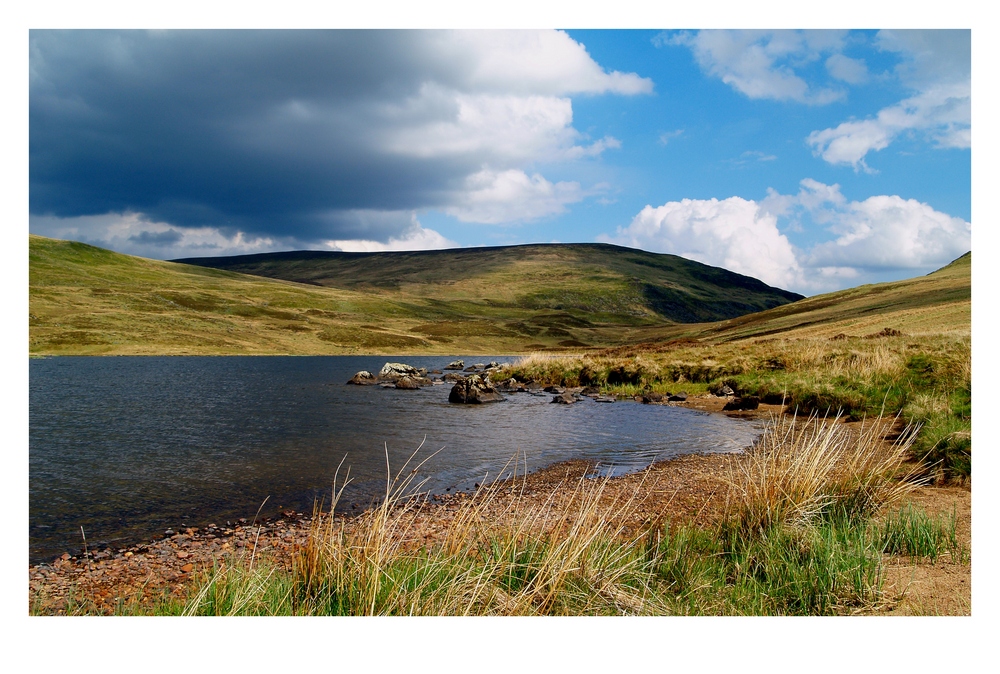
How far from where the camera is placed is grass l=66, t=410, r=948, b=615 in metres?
5.81

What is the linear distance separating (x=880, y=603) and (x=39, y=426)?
103 feet

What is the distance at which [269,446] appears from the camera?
21.5 m

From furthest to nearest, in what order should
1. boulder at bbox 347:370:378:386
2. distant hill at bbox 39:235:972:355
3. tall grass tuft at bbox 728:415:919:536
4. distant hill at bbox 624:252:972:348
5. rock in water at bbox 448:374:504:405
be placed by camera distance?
distant hill at bbox 39:235:972:355 → boulder at bbox 347:370:378:386 → distant hill at bbox 624:252:972:348 → rock in water at bbox 448:374:504:405 → tall grass tuft at bbox 728:415:919:536

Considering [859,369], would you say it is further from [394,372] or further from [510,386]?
[394,372]

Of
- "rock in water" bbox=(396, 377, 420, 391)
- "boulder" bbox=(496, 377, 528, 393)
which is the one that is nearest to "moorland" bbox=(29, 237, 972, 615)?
"boulder" bbox=(496, 377, 528, 393)

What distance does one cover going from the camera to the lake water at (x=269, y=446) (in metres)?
13.4

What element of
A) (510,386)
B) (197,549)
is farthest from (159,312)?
(197,549)

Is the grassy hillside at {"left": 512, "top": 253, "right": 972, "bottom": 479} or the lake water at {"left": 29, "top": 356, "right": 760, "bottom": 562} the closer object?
the lake water at {"left": 29, "top": 356, "right": 760, "bottom": 562}

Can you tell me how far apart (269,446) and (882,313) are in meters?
62.5

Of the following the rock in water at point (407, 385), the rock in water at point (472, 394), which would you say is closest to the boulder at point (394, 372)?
the rock in water at point (407, 385)

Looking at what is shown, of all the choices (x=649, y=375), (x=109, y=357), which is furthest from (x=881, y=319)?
(x=109, y=357)

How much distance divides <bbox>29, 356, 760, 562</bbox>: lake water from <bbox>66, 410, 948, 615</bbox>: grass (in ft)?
22.4

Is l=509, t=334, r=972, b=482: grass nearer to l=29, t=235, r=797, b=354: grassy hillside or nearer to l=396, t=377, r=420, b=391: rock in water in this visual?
→ l=396, t=377, r=420, b=391: rock in water

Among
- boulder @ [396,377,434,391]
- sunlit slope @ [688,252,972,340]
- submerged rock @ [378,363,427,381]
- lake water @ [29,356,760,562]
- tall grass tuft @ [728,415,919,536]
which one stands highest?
sunlit slope @ [688,252,972,340]
